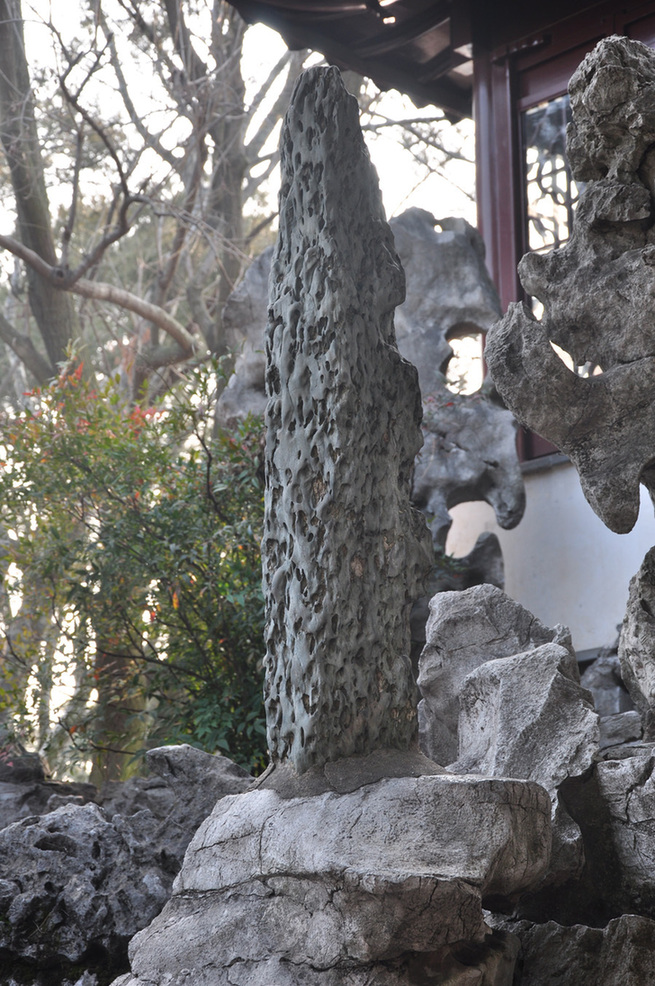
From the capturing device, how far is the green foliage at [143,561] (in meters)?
5.15

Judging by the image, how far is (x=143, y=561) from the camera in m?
5.20

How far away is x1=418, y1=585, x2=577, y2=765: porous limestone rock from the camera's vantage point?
3.58 meters

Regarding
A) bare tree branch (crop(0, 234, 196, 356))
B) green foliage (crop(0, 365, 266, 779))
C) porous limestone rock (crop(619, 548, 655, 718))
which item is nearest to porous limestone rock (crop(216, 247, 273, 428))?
green foliage (crop(0, 365, 266, 779))

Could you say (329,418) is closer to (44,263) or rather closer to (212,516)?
(212,516)

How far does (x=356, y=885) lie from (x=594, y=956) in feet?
2.33

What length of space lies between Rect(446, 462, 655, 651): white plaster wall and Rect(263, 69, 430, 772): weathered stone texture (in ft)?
9.57

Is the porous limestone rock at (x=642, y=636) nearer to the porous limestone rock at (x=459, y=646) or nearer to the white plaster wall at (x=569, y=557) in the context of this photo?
the porous limestone rock at (x=459, y=646)

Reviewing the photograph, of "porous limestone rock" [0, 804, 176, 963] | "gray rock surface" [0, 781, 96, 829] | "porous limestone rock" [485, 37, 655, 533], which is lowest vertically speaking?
"porous limestone rock" [0, 804, 176, 963]

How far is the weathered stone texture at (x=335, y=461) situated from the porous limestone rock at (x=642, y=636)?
768 mm

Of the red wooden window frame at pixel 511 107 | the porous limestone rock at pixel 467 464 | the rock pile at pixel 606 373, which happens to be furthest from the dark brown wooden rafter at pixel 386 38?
the rock pile at pixel 606 373

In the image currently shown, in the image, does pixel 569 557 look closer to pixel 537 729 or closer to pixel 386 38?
pixel 537 729

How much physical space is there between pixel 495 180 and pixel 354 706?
5.10 metres

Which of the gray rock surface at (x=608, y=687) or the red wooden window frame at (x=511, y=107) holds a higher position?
the red wooden window frame at (x=511, y=107)

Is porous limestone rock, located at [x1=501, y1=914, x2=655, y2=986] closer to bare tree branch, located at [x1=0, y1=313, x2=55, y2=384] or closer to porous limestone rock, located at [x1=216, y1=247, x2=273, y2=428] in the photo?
porous limestone rock, located at [x1=216, y1=247, x2=273, y2=428]
